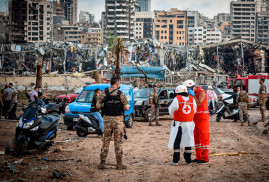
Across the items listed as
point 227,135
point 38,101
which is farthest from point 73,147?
point 227,135

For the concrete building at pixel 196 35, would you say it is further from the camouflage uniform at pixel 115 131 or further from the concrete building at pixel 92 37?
the camouflage uniform at pixel 115 131

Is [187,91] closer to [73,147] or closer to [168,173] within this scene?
[168,173]

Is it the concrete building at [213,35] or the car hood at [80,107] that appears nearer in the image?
the car hood at [80,107]

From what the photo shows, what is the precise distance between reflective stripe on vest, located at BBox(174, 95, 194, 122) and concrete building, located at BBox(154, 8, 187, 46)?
572 feet

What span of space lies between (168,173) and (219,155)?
2.64 meters

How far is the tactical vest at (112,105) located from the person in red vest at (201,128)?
1.80 meters

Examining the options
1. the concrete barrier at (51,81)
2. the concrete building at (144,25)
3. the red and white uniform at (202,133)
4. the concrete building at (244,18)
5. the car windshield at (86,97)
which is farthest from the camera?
the concrete building at (244,18)

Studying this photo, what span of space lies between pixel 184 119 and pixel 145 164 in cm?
138

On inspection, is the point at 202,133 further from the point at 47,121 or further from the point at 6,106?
the point at 6,106

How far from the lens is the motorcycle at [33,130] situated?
32.2 ft

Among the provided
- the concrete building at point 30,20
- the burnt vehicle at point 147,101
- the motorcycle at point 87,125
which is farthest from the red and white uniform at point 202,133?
the concrete building at point 30,20

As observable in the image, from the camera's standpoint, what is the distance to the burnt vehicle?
20.9 m

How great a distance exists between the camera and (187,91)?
9.16 m

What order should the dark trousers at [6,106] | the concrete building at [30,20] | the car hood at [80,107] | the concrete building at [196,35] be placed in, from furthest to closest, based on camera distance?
the concrete building at [196,35], the concrete building at [30,20], the dark trousers at [6,106], the car hood at [80,107]
